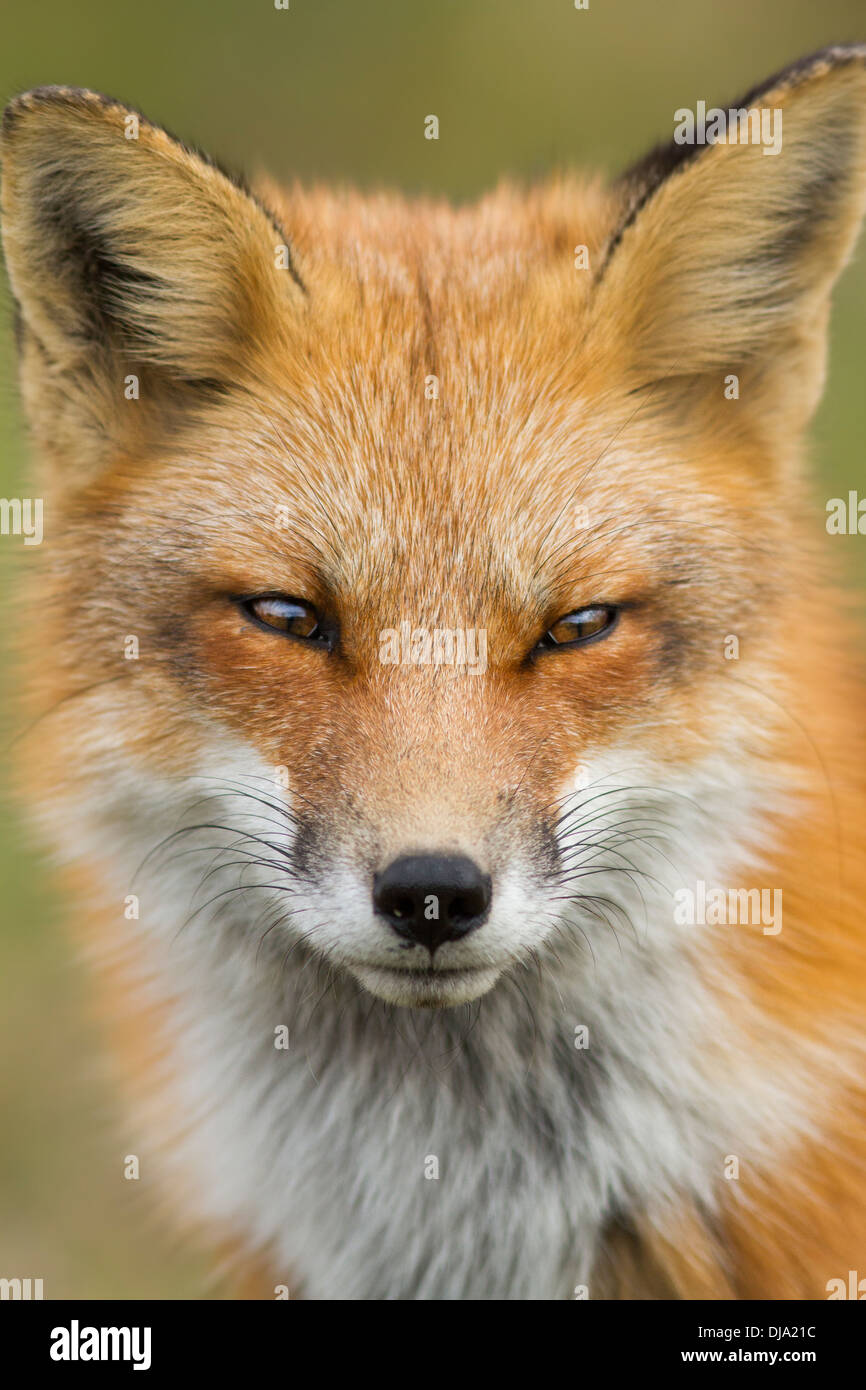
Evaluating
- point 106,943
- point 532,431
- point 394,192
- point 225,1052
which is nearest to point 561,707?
point 532,431

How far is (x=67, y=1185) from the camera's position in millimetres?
5742

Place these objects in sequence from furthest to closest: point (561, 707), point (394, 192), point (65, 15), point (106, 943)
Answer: point (65, 15), point (394, 192), point (106, 943), point (561, 707)

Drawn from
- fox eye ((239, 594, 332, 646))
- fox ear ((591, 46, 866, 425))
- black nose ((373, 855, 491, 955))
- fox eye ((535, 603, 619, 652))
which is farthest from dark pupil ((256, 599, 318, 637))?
fox ear ((591, 46, 866, 425))

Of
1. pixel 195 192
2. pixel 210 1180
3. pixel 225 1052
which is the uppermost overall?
pixel 195 192

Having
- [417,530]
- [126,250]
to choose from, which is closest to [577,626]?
[417,530]

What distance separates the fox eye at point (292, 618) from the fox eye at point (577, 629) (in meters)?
0.51

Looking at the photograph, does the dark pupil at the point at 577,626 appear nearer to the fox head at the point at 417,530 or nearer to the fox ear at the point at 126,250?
the fox head at the point at 417,530

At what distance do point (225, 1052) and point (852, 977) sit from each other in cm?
171

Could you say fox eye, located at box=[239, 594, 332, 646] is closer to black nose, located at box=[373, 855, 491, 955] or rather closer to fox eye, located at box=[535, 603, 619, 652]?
fox eye, located at box=[535, 603, 619, 652]

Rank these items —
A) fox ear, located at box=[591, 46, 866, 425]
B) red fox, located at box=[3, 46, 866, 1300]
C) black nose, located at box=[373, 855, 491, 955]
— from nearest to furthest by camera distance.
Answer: black nose, located at box=[373, 855, 491, 955] < red fox, located at box=[3, 46, 866, 1300] < fox ear, located at box=[591, 46, 866, 425]

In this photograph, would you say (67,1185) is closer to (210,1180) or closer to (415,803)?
(210,1180)

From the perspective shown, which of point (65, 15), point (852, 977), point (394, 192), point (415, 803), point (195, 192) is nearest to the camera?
point (415, 803)

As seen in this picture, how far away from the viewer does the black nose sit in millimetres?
2721

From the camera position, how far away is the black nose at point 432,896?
2.72 metres
